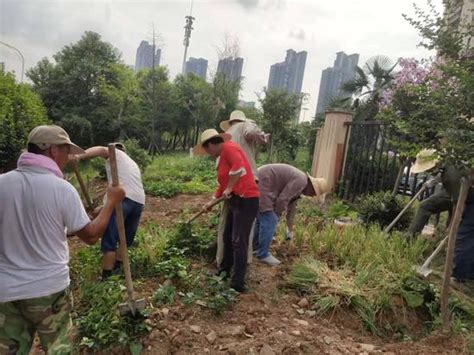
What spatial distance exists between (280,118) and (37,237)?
11388mm

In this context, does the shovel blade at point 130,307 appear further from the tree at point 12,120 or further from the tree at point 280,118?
the tree at point 280,118

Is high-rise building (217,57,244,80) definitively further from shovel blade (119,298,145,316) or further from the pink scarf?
the pink scarf

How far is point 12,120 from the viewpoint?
9203mm

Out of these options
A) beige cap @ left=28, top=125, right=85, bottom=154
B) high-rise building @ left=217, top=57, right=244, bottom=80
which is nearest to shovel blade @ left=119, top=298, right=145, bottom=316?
beige cap @ left=28, top=125, right=85, bottom=154

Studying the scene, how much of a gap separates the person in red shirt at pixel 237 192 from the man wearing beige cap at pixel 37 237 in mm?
1666

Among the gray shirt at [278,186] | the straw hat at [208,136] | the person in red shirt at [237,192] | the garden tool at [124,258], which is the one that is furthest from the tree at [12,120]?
the garden tool at [124,258]

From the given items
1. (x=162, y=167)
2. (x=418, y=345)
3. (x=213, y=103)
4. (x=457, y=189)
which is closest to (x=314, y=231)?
(x=457, y=189)

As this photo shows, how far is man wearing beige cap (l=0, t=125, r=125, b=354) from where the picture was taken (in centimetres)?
208

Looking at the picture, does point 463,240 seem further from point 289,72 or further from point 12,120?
point 289,72

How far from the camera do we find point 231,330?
10.7 ft

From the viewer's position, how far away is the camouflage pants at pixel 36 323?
217 centimetres

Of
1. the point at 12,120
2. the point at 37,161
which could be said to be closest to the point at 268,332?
the point at 37,161

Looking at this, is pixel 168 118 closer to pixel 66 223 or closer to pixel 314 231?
pixel 314 231

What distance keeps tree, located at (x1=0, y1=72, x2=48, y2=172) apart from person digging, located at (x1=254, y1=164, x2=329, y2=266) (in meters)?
6.49
